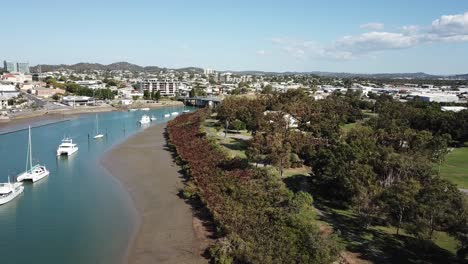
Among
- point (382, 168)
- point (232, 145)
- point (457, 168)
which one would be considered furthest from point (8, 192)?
point (457, 168)

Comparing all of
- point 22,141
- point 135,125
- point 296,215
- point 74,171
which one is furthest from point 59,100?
point 296,215

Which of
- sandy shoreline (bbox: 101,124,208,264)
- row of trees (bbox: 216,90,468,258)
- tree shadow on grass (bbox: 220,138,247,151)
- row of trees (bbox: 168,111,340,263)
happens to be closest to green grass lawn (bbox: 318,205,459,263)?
row of trees (bbox: 216,90,468,258)

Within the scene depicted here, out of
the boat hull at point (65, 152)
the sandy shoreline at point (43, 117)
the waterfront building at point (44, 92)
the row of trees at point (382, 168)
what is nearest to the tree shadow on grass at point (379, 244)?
the row of trees at point (382, 168)

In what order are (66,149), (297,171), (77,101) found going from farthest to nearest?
1. (77,101)
2. (66,149)
3. (297,171)

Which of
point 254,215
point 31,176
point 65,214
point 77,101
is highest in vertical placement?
point 77,101

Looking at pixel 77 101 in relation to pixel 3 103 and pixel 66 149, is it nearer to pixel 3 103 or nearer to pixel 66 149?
pixel 3 103

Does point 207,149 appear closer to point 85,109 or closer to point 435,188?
point 435,188
